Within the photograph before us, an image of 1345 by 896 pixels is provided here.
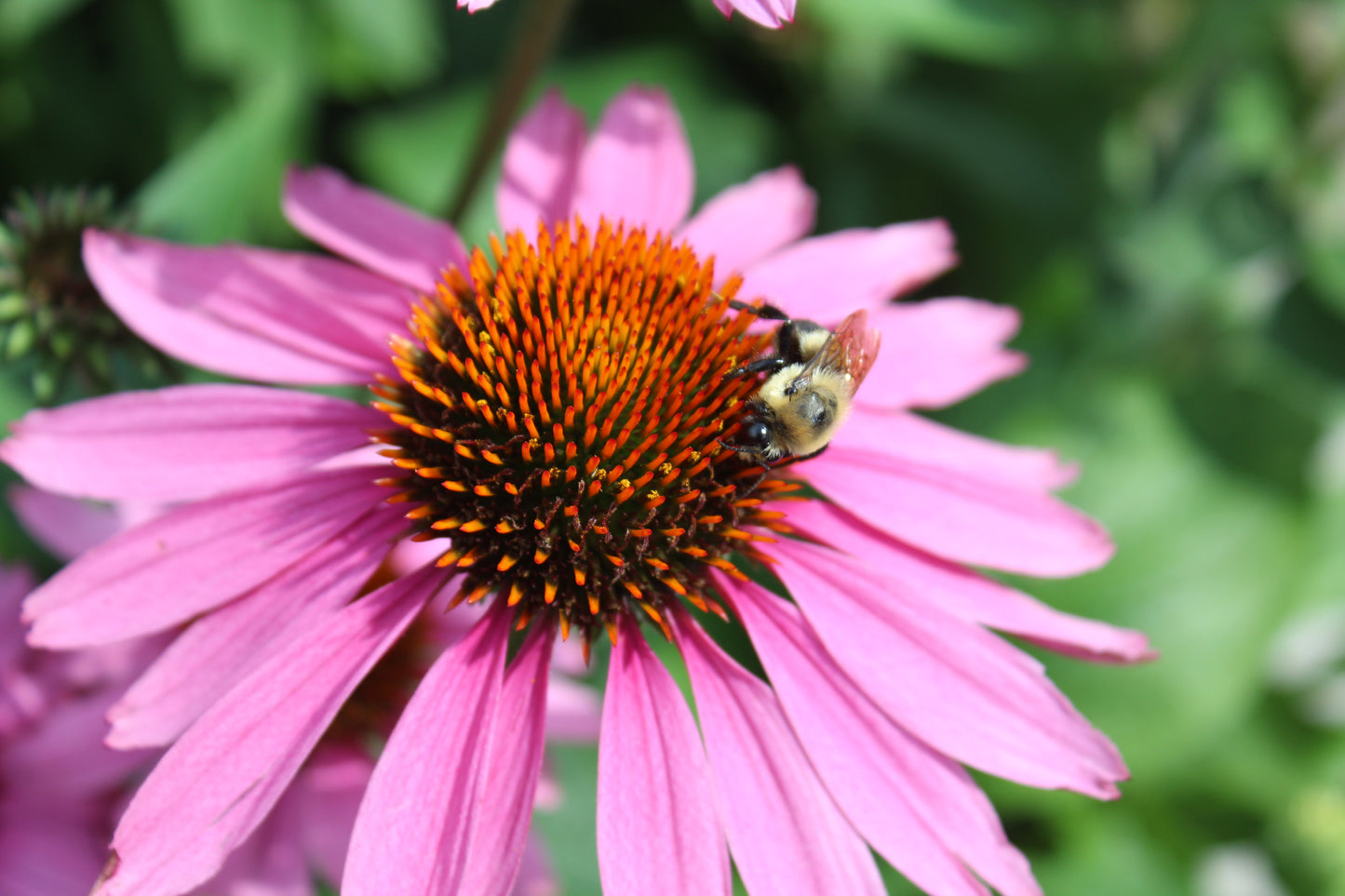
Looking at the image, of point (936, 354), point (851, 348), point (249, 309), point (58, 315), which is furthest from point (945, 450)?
point (58, 315)

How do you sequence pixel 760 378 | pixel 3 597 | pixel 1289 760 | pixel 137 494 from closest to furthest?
pixel 137 494 < pixel 760 378 < pixel 3 597 < pixel 1289 760

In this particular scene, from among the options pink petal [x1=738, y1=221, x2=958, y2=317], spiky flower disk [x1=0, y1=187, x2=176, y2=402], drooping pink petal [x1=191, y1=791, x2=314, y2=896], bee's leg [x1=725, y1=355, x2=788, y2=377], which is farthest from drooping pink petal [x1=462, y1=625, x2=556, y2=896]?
spiky flower disk [x1=0, y1=187, x2=176, y2=402]

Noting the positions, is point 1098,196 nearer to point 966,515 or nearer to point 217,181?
point 966,515

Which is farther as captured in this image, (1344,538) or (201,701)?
(1344,538)

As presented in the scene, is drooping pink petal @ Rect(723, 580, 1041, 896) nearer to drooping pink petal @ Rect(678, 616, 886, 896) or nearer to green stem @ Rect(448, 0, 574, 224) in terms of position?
drooping pink petal @ Rect(678, 616, 886, 896)

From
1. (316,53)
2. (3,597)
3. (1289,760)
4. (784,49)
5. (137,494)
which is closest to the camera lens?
(137,494)

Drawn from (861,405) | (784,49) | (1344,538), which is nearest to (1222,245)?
(1344,538)

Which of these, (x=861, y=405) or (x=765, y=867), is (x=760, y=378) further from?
(x=765, y=867)
